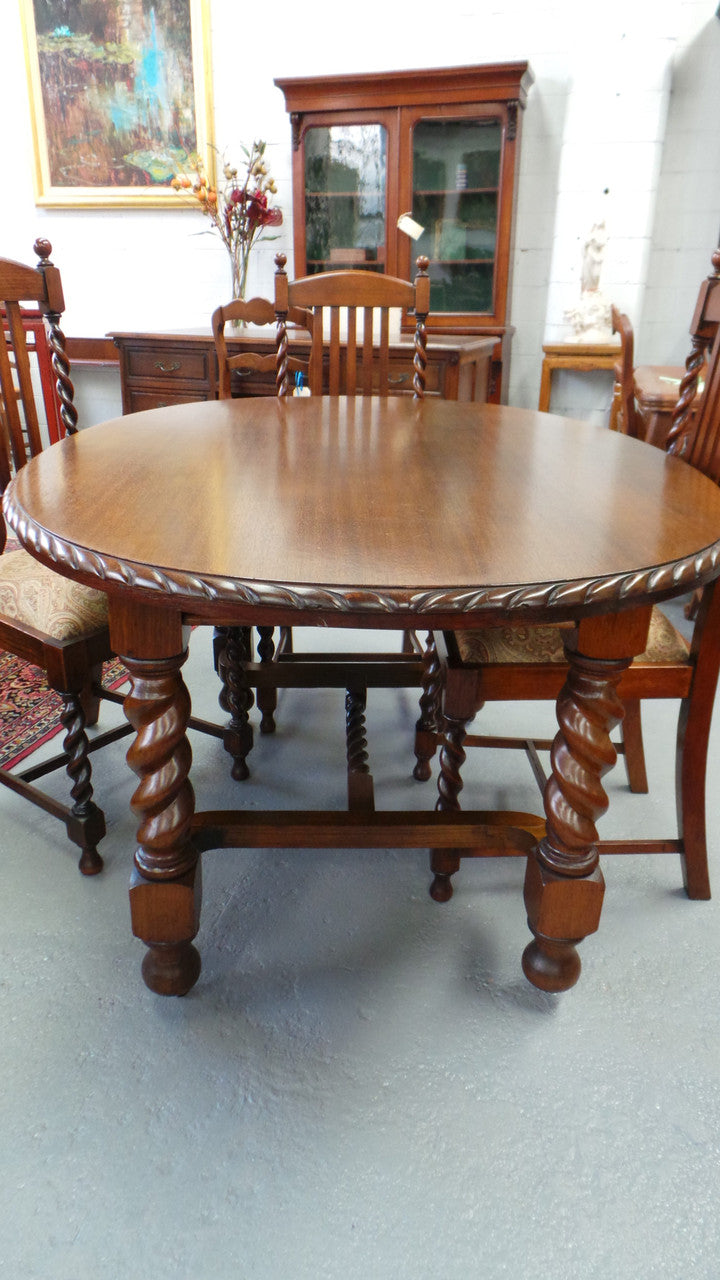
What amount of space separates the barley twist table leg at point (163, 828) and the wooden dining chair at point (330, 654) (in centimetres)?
52

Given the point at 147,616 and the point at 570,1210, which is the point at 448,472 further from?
the point at 570,1210

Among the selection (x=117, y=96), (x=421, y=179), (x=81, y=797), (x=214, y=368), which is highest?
(x=117, y=96)

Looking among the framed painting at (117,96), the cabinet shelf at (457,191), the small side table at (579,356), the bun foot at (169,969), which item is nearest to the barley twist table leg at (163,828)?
the bun foot at (169,969)

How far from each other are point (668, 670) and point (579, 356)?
2652mm

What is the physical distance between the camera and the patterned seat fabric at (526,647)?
1335mm

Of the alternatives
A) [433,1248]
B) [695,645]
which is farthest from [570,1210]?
[695,645]

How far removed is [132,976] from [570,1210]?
73cm

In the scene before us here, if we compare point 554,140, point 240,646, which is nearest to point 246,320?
point 240,646

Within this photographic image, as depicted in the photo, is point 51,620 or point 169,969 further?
point 51,620

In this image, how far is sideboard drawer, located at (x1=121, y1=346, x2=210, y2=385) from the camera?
3.69 m

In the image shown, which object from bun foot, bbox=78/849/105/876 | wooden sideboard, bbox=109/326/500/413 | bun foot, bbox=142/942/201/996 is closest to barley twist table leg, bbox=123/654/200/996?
bun foot, bbox=142/942/201/996

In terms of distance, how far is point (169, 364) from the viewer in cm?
374

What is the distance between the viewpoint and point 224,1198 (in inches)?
39.5

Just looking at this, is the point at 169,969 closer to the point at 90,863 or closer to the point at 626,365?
the point at 90,863
